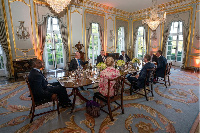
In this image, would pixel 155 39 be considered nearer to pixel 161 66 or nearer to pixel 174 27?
pixel 174 27

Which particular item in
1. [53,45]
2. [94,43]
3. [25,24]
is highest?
[25,24]

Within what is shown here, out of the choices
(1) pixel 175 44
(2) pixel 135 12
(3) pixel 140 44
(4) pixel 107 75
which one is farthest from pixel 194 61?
(4) pixel 107 75

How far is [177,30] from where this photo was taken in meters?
8.72

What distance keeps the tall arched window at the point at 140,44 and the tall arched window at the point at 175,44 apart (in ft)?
6.43

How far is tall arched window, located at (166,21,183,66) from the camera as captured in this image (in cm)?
865

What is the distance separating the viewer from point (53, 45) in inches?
303

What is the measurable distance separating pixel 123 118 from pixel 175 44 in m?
8.34

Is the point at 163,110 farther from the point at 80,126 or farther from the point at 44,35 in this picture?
the point at 44,35

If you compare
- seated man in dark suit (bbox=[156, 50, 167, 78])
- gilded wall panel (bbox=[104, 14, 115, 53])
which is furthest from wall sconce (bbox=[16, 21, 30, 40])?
seated man in dark suit (bbox=[156, 50, 167, 78])

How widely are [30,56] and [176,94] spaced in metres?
6.89

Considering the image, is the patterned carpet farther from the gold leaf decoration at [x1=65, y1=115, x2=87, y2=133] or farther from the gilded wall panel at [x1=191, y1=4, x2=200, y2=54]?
the gilded wall panel at [x1=191, y1=4, x2=200, y2=54]

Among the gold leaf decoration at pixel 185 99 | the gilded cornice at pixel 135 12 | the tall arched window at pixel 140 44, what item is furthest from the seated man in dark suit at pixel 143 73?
the tall arched window at pixel 140 44

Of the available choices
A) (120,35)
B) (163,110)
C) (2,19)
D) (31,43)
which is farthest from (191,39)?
(2,19)

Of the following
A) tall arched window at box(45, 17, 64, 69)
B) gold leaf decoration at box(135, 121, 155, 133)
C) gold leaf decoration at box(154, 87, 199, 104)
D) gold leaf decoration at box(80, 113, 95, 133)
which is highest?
tall arched window at box(45, 17, 64, 69)
